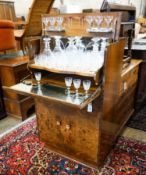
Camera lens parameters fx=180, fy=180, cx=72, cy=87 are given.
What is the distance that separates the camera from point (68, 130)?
161cm

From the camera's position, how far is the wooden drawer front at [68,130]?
1.49 metres

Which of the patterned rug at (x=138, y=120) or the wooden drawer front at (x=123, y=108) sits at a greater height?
the wooden drawer front at (x=123, y=108)

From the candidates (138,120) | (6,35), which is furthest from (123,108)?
(6,35)

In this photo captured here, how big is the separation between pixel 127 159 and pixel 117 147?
0.18 metres

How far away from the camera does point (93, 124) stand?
4.74 feet

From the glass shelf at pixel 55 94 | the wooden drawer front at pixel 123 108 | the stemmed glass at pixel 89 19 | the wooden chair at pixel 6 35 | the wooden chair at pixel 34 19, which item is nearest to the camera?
the glass shelf at pixel 55 94

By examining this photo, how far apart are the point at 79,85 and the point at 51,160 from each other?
2.77ft

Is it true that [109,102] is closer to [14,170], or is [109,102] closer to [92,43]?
[92,43]

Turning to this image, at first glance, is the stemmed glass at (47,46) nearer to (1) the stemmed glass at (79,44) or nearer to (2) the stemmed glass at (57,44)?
(2) the stemmed glass at (57,44)

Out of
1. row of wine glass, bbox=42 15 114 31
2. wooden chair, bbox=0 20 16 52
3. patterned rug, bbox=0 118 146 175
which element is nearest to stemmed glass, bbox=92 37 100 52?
row of wine glass, bbox=42 15 114 31

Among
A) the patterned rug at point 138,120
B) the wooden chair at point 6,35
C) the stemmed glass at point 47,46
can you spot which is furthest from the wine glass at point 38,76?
the patterned rug at point 138,120

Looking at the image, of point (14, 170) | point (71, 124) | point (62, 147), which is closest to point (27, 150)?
point (14, 170)

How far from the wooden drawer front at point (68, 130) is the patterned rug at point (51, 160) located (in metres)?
0.11

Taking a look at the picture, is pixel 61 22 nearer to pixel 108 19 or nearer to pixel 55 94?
pixel 108 19
